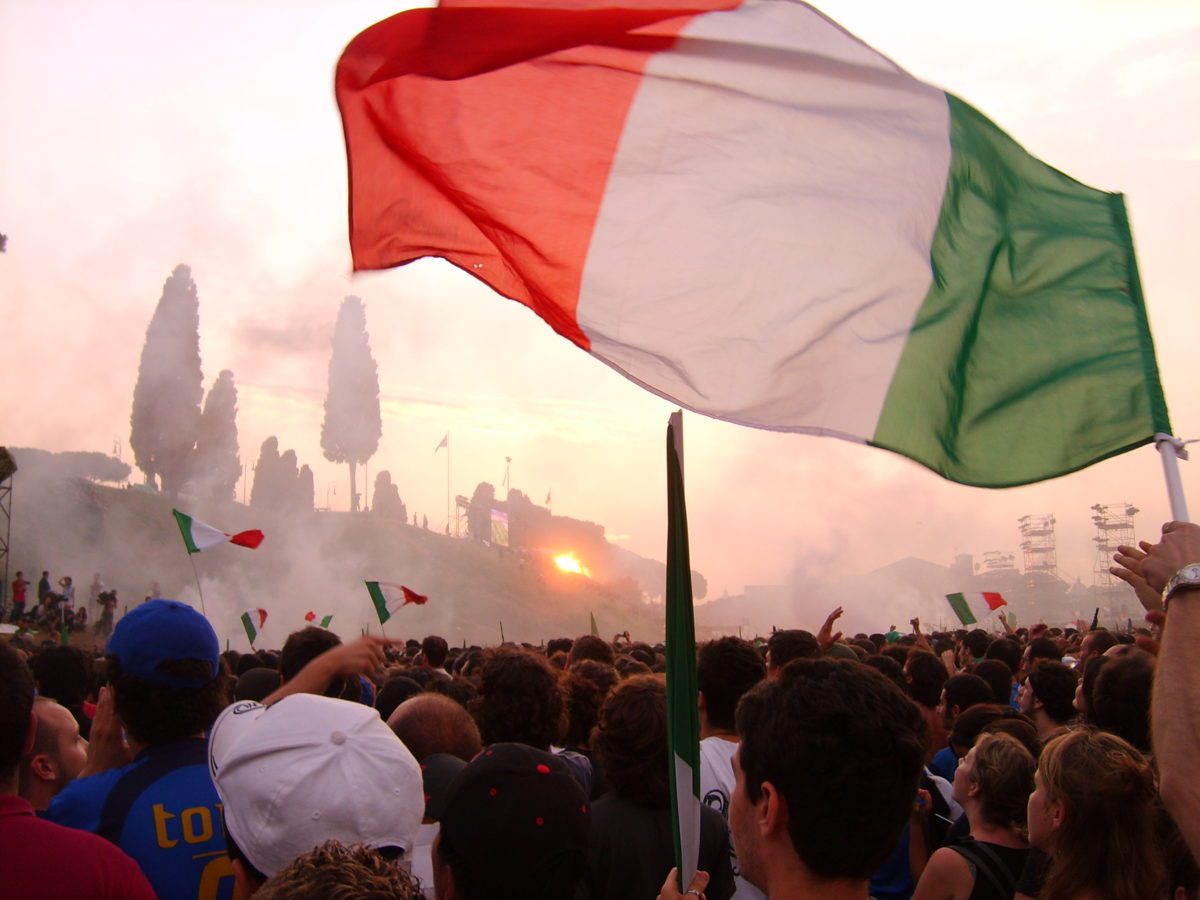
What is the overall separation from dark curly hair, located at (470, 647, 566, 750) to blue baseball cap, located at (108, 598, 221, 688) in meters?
1.38

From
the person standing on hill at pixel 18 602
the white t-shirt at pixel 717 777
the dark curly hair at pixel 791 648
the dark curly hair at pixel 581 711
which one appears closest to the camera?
the white t-shirt at pixel 717 777

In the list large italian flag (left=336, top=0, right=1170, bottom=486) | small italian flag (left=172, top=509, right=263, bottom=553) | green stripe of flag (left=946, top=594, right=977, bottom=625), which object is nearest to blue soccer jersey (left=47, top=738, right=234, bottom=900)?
large italian flag (left=336, top=0, right=1170, bottom=486)

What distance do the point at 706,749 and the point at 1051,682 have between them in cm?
283

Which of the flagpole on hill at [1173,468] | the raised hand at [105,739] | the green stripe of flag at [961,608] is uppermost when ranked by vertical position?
the flagpole on hill at [1173,468]

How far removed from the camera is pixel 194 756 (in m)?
3.24

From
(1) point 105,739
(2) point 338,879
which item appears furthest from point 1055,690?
(2) point 338,879

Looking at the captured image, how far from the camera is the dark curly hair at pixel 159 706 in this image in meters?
3.29

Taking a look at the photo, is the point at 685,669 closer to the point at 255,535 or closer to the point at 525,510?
the point at 255,535

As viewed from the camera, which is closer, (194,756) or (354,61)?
(194,756)

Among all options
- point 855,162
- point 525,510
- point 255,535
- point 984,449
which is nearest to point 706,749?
point 984,449

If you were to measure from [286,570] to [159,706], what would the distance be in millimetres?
70003

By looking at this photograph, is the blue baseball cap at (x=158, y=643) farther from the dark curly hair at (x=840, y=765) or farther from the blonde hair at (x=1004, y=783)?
the blonde hair at (x=1004, y=783)

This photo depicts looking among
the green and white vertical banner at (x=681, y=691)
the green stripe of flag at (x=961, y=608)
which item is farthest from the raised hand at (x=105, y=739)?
the green stripe of flag at (x=961, y=608)

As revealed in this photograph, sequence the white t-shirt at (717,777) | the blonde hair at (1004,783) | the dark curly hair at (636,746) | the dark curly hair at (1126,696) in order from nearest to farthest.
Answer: the dark curly hair at (636,746) < the blonde hair at (1004,783) < the white t-shirt at (717,777) < the dark curly hair at (1126,696)
